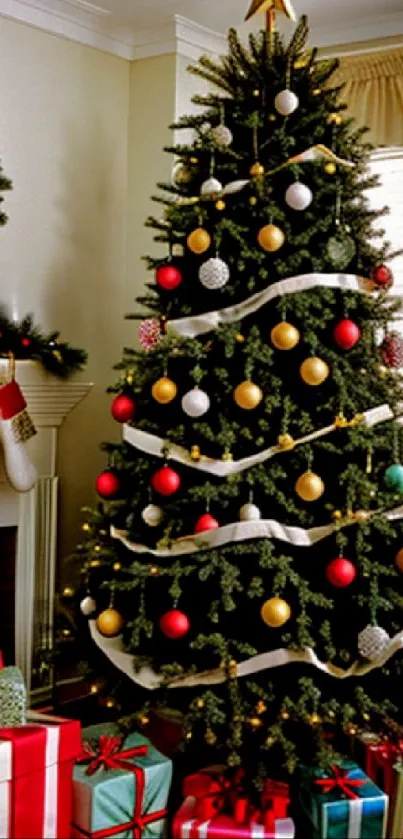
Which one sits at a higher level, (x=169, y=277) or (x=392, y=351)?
(x=169, y=277)

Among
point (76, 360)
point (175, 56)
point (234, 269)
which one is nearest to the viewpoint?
point (234, 269)

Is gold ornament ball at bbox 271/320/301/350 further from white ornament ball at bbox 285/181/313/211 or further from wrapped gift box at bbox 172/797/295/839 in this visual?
wrapped gift box at bbox 172/797/295/839

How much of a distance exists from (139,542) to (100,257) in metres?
1.64

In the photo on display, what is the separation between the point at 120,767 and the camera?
274 centimetres

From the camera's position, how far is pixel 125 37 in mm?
4180

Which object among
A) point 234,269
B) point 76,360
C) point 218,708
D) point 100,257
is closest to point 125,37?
point 100,257

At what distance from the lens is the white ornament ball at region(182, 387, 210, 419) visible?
2.79 metres

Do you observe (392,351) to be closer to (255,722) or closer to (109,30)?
(255,722)

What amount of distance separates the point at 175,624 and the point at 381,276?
1123 mm

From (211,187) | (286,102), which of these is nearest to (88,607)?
(211,187)

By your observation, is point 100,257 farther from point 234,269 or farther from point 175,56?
point 234,269

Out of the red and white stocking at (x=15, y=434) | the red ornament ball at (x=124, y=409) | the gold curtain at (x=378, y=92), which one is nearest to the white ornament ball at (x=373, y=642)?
the red ornament ball at (x=124, y=409)

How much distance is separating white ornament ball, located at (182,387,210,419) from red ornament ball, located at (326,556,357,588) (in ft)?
1.76

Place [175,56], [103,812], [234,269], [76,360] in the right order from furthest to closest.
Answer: [175,56] < [76,360] < [234,269] < [103,812]
